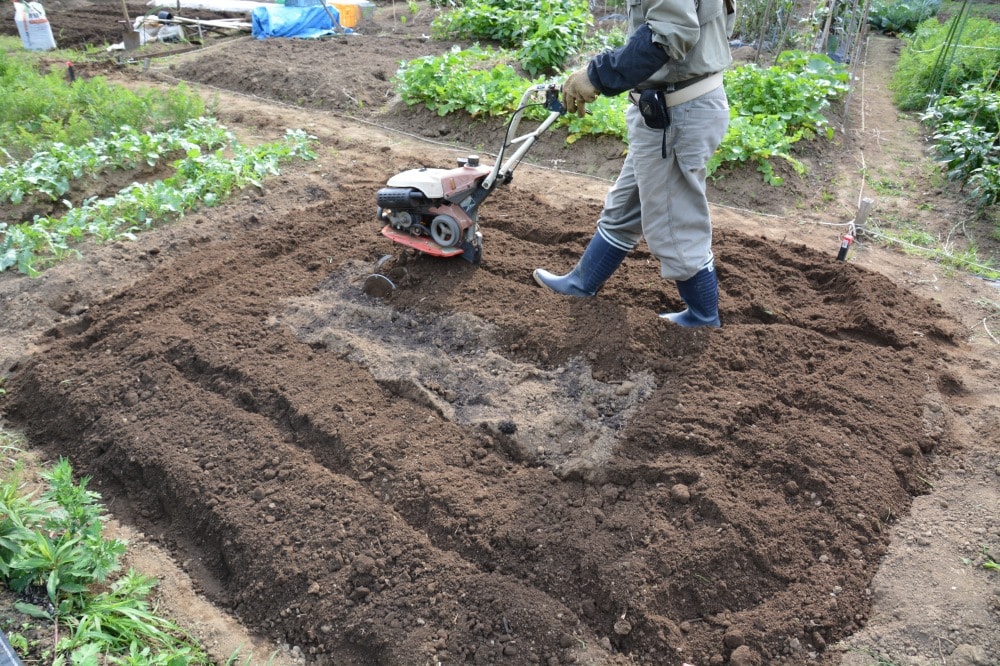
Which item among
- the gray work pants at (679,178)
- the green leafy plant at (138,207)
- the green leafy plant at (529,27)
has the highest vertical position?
the gray work pants at (679,178)

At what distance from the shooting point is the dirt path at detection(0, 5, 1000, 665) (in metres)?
2.69

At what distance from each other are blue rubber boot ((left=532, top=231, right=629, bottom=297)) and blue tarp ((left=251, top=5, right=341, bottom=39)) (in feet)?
26.9

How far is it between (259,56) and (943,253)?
809cm

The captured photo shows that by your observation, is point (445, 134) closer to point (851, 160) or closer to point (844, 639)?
point (851, 160)

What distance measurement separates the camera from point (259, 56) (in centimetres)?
961

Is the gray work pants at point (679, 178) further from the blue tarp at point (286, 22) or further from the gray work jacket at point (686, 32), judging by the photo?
the blue tarp at point (286, 22)

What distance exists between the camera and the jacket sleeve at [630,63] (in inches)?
128

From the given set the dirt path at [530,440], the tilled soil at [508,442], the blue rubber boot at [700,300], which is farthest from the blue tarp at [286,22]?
the blue rubber boot at [700,300]

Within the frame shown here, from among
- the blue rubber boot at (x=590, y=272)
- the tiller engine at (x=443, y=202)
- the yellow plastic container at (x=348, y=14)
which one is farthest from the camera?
the yellow plastic container at (x=348, y=14)

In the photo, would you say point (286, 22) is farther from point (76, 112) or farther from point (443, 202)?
point (443, 202)

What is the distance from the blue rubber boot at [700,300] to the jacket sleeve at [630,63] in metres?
1.01

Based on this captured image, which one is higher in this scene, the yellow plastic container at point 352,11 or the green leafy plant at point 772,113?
the green leafy plant at point 772,113

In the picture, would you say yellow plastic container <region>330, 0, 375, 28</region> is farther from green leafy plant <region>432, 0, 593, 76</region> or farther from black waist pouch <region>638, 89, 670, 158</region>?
black waist pouch <region>638, 89, 670, 158</region>

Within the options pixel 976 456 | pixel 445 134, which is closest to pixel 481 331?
pixel 976 456
